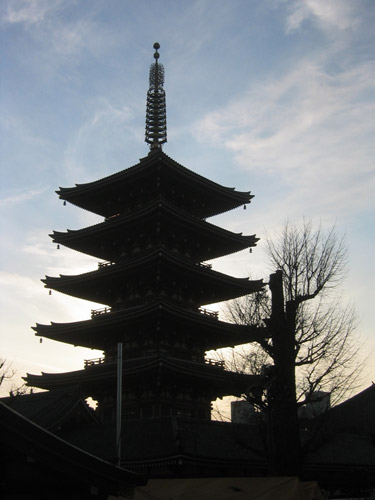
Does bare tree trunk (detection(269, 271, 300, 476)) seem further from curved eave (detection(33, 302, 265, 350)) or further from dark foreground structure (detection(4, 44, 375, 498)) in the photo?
curved eave (detection(33, 302, 265, 350))

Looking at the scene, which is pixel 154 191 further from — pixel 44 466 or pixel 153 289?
pixel 44 466

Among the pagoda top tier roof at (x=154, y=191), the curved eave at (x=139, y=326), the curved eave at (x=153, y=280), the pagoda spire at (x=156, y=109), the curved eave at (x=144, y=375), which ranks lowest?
the curved eave at (x=144, y=375)

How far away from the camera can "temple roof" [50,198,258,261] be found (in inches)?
1135

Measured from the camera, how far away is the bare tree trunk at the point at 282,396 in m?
16.7

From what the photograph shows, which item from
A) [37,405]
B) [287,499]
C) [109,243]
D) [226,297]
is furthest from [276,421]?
[109,243]

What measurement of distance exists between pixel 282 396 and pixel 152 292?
508 inches

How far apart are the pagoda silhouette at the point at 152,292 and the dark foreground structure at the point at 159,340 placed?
0.20 ft

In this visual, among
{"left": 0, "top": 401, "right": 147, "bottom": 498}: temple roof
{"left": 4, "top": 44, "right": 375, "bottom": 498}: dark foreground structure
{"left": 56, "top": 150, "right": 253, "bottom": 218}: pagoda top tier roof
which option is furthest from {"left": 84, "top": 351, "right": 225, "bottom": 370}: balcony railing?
{"left": 0, "top": 401, "right": 147, "bottom": 498}: temple roof

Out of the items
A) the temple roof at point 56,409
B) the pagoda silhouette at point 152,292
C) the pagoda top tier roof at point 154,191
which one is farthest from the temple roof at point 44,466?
the pagoda top tier roof at point 154,191

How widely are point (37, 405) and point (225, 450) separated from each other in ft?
28.7

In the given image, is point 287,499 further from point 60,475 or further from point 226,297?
point 226,297

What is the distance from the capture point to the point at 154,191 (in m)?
31.1

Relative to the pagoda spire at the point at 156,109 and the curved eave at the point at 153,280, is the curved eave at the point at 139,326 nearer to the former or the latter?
the curved eave at the point at 153,280

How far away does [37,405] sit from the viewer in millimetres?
24656
